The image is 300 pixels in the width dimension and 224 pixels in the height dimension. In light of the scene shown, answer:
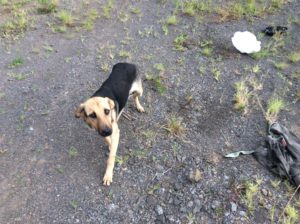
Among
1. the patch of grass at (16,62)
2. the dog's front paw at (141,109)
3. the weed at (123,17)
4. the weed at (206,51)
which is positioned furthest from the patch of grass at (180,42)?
the patch of grass at (16,62)

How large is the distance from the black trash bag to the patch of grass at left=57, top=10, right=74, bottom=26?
4796 millimetres

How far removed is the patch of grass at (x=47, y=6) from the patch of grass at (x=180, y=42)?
3.00 metres

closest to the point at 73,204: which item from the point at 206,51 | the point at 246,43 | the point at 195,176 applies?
the point at 195,176

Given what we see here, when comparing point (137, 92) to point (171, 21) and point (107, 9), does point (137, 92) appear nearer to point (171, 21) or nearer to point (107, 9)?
point (171, 21)

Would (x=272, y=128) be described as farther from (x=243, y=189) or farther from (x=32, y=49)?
(x=32, y=49)

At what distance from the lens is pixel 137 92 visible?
5082 millimetres

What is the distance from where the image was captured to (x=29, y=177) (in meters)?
4.18

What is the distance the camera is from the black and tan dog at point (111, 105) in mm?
3865

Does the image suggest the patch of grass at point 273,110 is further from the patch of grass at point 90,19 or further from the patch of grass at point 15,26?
the patch of grass at point 15,26

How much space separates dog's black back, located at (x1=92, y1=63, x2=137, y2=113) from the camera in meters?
4.42

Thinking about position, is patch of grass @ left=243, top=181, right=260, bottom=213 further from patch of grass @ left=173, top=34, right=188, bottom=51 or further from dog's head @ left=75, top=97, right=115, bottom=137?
patch of grass @ left=173, top=34, right=188, bottom=51

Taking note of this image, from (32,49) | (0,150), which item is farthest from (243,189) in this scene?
(32,49)

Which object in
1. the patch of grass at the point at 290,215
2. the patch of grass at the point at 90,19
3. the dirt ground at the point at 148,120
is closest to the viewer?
the patch of grass at the point at 290,215

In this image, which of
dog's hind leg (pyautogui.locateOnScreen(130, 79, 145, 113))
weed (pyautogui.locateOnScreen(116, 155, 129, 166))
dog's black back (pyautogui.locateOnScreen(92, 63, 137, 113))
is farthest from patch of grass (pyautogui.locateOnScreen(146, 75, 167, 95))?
weed (pyautogui.locateOnScreen(116, 155, 129, 166))
